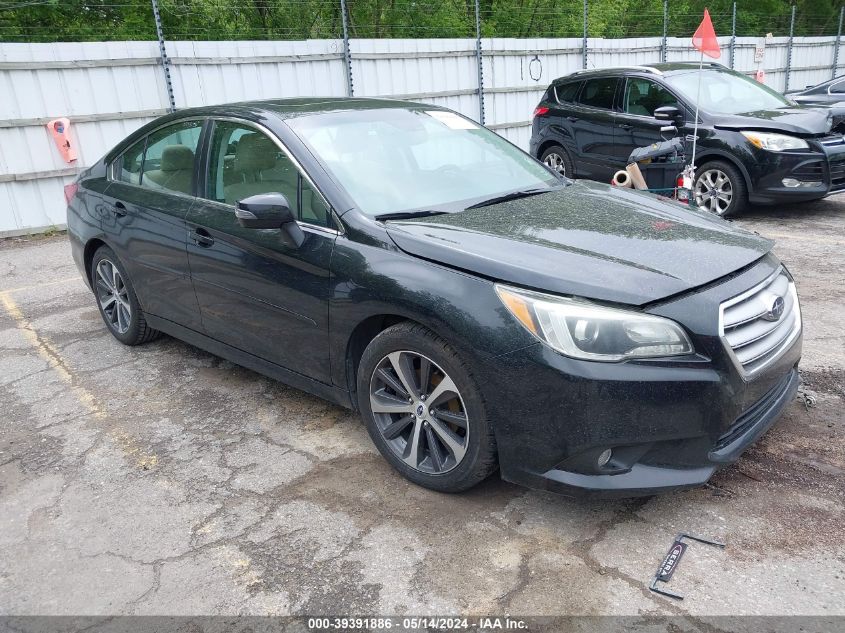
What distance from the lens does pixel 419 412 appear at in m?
3.03

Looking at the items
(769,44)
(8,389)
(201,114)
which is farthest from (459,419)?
(769,44)

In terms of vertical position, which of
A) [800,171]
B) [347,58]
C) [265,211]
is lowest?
[800,171]

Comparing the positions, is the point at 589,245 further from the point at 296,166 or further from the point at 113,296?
the point at 113,296

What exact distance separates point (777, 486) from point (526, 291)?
1379 millimetres

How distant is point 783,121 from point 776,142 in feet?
0.99

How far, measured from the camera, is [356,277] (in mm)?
3121

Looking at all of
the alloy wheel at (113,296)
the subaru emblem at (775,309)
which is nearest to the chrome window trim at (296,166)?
the alloy wheel at (113,296)

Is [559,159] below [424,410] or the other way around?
below

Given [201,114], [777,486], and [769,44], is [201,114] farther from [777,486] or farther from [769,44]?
[769,44]

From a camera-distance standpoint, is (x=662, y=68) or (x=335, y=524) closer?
(x=335, y=524)

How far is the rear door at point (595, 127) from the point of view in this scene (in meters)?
9.08

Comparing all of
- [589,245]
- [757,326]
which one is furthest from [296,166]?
[757,326]

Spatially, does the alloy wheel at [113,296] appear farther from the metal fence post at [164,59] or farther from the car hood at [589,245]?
the metal fence post at [164,59]

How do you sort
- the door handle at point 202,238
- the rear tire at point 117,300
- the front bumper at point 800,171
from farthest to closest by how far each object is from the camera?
the front bumper at point 800,171, the rear tire at point 117,300, the door handle at point 202,238
